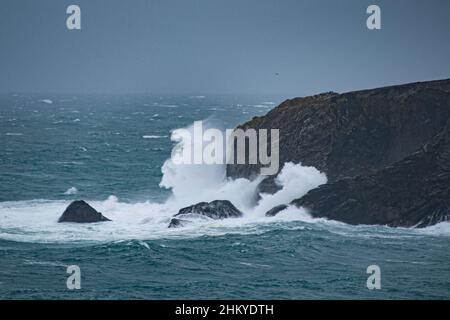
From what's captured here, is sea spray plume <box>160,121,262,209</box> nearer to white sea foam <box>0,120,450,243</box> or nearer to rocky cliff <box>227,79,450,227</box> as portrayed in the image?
white sea foam <box>0,120,450,243</box>

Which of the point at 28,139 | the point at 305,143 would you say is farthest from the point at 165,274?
the point at 28,139

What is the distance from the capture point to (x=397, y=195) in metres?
51.3

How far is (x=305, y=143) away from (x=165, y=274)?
19.0 metres

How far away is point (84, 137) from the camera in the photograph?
103 meters

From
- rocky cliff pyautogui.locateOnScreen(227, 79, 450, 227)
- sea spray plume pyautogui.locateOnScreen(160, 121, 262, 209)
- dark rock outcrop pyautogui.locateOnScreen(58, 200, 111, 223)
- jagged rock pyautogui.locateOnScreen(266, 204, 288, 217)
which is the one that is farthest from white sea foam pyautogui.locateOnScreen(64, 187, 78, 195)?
jagged rock pyautogui.locateOnScreen(266, 204, 288, 217)

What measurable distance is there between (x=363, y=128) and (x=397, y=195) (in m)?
7.50

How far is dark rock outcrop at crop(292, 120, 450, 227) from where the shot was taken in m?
50.7

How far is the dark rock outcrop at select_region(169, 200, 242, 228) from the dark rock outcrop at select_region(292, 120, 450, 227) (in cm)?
349

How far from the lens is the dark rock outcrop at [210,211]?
5259 centimetres

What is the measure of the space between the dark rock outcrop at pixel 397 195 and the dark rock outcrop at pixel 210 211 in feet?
11.4

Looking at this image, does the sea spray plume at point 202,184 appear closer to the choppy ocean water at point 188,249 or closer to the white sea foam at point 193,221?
the white sea foam at point 193,221

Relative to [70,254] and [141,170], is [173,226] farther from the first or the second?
[141,170]

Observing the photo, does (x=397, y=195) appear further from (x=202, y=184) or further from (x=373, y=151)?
(x=202, y=184)
